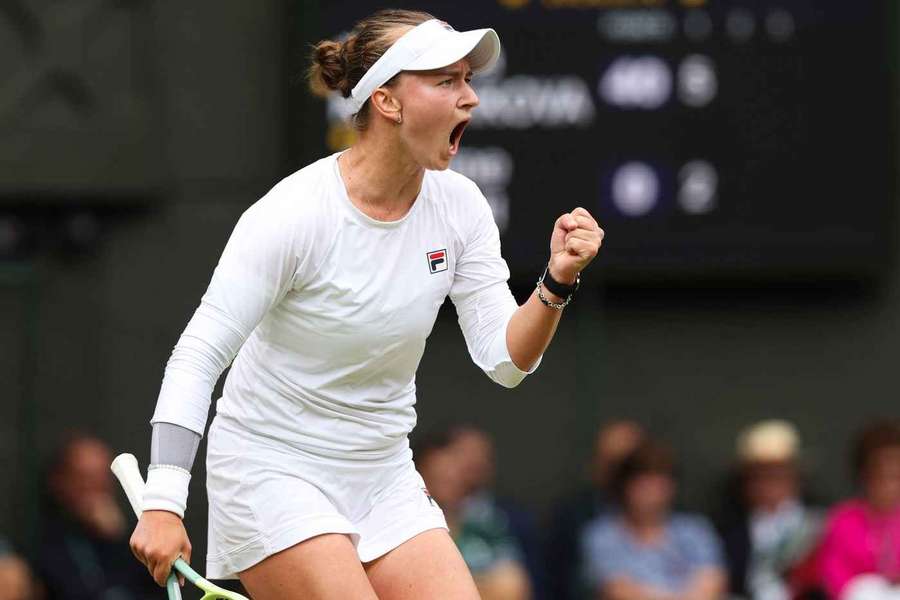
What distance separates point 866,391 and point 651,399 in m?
1.00

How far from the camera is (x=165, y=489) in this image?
351 cm

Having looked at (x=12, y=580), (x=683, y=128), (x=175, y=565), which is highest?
(x=683, y=128)

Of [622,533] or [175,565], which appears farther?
[622,533]

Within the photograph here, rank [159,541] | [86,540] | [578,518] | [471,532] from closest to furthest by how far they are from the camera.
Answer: [159,541], [86,540], [471,532], [578,518]

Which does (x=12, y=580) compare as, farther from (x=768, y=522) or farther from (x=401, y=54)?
(x=401, y=54)

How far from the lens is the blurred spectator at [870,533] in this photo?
706 cm

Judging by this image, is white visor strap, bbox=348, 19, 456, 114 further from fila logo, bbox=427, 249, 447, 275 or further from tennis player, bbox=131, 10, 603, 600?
fila logo, bbox=427, 249, 447, 275

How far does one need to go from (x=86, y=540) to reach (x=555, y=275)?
12.6 ft

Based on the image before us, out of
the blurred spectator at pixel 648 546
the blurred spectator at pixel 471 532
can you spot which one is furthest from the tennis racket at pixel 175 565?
the blurred spectator at pixel 648 546

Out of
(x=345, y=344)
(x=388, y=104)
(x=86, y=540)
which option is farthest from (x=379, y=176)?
(x=86, y=540)

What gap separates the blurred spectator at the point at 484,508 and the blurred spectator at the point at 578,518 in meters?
0.08

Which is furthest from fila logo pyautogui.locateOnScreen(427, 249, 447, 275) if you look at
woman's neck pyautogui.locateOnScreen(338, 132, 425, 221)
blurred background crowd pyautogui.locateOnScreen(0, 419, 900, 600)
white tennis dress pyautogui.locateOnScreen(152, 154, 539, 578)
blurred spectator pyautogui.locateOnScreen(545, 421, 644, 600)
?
blurred spectator pyautogui.locateOnScreen(545, 421, 644, 600)

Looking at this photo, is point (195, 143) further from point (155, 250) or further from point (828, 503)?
point (828, 503)

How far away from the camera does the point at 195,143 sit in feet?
26.7
